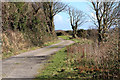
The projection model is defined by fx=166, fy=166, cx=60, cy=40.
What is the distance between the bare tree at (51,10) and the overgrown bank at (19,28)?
9.04 m

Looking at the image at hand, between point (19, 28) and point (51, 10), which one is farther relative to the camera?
point (51, 10)

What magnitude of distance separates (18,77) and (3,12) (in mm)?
10429

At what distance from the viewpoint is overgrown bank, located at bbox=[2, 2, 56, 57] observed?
14613mm

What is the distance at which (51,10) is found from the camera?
3281 cm

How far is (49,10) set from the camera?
33.1 metres

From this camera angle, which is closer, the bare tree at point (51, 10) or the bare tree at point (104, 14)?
the bare tree at point (104, 14)

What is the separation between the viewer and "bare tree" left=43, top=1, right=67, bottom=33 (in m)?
32.7

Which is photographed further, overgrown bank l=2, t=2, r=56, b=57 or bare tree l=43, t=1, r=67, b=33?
bare tree l=43, t=1, r=67, b=33

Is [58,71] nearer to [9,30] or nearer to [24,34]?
[9,30]

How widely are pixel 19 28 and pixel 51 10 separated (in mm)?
15638

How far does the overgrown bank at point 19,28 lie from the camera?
1461cm

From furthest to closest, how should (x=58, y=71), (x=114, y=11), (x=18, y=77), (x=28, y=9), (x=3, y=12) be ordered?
(x=28, y=9)
(x=114, y=11)
(x=3, y=12)
(x=58, y=71)
(x=18, y=77)

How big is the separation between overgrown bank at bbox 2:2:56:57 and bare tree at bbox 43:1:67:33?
29.6 feet

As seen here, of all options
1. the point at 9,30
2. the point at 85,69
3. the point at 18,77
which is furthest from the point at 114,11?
the point at 18,77
